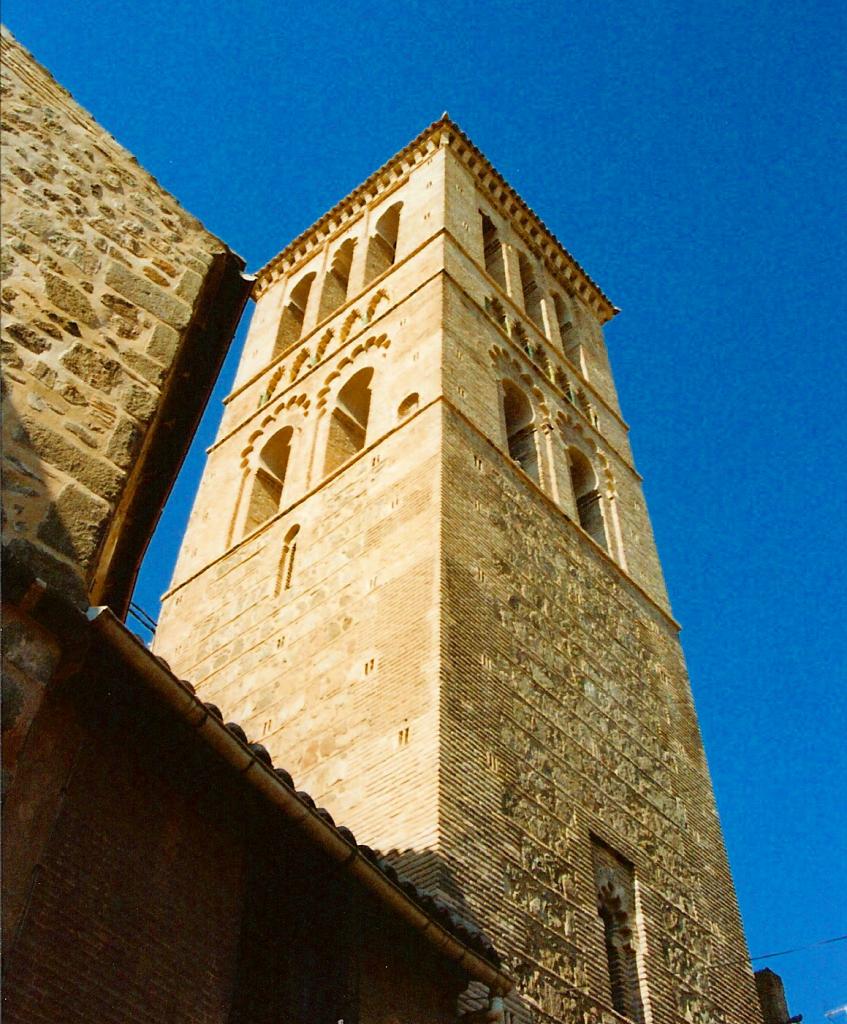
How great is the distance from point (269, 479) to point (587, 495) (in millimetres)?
3713

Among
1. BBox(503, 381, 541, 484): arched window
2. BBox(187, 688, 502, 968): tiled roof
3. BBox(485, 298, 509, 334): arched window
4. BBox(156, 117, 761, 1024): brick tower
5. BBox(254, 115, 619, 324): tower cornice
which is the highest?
BBox(254, 115, 619, 324): tower cornice

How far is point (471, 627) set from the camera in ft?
27.9

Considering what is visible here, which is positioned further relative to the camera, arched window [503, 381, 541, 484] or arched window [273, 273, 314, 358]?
arched window [273, 273, 314, 358]

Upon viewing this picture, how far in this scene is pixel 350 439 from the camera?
1258 centimetres

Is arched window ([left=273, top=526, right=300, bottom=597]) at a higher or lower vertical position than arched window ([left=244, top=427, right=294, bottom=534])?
lower

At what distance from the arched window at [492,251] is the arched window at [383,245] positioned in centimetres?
130

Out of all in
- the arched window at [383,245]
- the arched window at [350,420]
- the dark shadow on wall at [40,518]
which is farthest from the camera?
the arched window at [383,245]

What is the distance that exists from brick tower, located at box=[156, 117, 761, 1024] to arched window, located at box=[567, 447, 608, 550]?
0.05 m

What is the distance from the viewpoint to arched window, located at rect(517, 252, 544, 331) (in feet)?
54.1

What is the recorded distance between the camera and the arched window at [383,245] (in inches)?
626

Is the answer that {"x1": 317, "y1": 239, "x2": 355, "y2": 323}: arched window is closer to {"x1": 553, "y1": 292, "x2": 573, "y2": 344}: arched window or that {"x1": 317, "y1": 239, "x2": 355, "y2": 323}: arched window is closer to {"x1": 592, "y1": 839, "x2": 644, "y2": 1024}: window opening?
{"x1": 553, "y1": 292, "x2": 573, "y2": 344}: arched window

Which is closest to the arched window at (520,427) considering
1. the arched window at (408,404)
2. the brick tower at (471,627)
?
the brick tower at (471,627)

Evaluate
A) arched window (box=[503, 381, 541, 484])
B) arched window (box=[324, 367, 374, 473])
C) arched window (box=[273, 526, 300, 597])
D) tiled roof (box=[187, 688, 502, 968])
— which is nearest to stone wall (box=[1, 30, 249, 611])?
tiled roof (box=[187, 688, 502, 968])

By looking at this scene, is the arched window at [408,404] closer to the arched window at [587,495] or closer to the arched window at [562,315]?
the arched window at [587,495]
